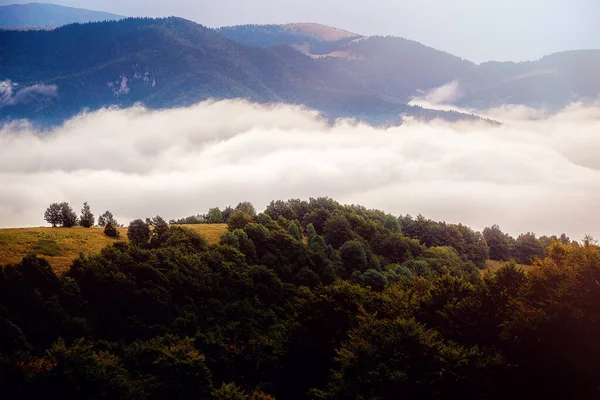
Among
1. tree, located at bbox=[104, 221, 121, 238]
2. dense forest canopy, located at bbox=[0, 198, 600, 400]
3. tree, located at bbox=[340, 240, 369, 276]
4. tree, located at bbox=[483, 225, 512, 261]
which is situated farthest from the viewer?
tree, located at bbox=[483, 225, 512, 261]

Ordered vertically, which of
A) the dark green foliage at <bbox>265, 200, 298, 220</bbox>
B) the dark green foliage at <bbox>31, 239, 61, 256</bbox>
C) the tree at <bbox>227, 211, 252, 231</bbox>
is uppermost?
the dark green foliage at <bbox>265, 200, 298, 220</bbox>

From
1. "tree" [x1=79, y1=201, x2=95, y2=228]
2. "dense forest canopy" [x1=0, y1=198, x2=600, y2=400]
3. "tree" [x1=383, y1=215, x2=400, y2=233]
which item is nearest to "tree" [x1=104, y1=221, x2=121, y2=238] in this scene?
"dense forest canopy" [x1=0, y1=198, x2=600, y2=400]

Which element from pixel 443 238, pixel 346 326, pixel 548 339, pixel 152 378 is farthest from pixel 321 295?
pixel 443 238

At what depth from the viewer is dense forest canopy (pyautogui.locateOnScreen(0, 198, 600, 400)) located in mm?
34875

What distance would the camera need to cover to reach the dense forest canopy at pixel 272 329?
114 feet

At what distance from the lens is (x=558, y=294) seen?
3478cm

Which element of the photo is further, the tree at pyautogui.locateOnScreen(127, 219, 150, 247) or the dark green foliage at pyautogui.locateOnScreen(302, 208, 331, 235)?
the dark green foliage at pyautogui.locateOnScreen(302, 208, 331, 235)

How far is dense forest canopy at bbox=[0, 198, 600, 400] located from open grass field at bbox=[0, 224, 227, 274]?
666cm

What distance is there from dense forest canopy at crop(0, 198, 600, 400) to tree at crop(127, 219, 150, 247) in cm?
26

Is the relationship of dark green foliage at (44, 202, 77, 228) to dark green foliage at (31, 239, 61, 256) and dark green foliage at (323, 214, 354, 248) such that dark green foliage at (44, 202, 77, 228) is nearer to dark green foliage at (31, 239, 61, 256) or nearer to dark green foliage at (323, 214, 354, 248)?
dark green foliage at (31, 239, 61, 256)

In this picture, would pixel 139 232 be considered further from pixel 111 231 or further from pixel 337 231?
pixel 337 231

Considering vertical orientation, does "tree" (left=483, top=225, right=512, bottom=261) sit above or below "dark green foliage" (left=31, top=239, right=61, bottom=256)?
below

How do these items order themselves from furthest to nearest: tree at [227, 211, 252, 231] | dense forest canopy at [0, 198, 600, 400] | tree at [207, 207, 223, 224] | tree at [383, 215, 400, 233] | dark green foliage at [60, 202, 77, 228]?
tree at [383, 215, 400, 233], tree at [207, 207, 223, 224], tree at [227, 211, 252, 231], dark green foliage at [60, 202, 77, 228], dense forest canopy at [0, 198, 600, 400]

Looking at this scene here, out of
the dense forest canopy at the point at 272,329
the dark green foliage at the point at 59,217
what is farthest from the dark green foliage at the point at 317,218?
the dark green foliage at the point at 59,217
